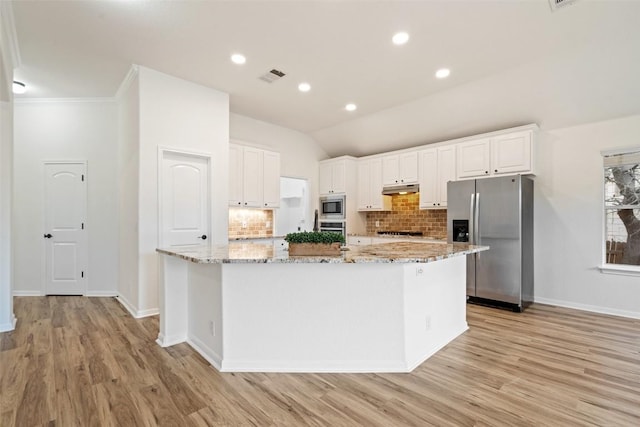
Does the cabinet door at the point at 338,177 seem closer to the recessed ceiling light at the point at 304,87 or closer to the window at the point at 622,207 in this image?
the recessed ceiling light at the point at 304,87

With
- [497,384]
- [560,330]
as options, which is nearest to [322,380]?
[497,384]

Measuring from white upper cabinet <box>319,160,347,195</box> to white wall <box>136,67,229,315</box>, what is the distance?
261cm

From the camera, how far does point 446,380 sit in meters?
2.35

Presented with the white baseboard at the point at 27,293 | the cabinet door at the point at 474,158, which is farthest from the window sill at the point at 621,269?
the white baseboard at the point at 27,293

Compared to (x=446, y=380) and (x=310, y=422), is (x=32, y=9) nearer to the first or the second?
(x=310, y=422)

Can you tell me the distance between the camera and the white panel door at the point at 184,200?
13.3ft

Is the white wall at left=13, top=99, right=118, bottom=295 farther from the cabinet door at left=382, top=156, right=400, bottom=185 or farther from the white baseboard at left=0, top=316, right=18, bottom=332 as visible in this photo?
Answer: the cabinet door at left=382, top=156, right=400, bottom=185

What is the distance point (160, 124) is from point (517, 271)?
4.94 m

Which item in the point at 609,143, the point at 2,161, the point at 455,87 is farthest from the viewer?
the point at 455,87

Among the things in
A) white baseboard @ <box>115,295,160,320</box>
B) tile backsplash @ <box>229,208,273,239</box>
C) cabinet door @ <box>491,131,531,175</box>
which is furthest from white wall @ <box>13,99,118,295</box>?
cabinet door @ <box>491,131,531,175</box>

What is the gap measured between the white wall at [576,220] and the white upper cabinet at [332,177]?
10.7 ft

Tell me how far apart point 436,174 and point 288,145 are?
288 cm

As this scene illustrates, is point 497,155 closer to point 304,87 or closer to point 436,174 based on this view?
point 436,174

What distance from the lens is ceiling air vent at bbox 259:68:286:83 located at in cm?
395
